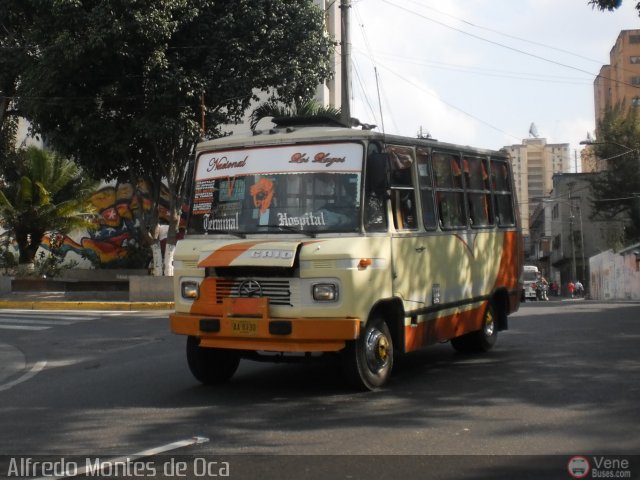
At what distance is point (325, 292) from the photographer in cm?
764

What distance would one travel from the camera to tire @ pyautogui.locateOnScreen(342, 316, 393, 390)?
7.89 meters

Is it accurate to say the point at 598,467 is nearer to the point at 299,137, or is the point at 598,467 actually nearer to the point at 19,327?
the point at 299,137

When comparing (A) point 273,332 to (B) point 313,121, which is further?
(B) point 313,121

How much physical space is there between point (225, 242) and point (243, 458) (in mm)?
2917

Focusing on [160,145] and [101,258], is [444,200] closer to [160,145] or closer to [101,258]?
[160,145]

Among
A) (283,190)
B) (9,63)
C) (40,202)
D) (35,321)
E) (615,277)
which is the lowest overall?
(35,321)

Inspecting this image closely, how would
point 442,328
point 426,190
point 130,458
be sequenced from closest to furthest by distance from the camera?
point 130,458 < point 426,190 < point 442,328

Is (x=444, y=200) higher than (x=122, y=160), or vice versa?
(x=122, y=160)

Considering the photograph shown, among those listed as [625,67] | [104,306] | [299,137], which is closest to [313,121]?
[299,137]

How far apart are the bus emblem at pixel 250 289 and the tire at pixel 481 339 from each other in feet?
12.9

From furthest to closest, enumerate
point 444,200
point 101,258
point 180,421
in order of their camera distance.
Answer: point 101,258 → point 444,200 → point 180,421

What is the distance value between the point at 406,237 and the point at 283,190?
1.44m

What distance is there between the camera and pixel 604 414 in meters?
6.97

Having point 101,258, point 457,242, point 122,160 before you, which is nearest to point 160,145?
point 122,160
